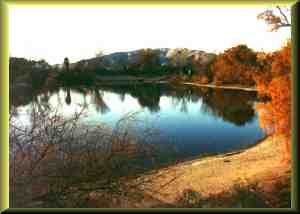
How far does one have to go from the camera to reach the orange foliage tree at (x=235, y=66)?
612 centimetres

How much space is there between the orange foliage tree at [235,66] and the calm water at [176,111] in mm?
457

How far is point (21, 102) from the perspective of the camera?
503cm

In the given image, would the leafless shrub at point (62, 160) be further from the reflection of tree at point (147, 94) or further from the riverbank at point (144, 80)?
the reflection of tree at point (147, 94)

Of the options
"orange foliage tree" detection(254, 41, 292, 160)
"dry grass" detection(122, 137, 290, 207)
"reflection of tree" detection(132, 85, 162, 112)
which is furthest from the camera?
"reflection of tree" detection(132, 85, 162, 112)

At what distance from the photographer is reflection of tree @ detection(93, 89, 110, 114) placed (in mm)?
6846

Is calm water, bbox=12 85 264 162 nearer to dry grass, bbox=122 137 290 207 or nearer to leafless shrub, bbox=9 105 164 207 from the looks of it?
leafless shrub, bbox=9 105 164 207

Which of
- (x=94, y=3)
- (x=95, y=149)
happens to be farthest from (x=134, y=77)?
(x=94, y=3)

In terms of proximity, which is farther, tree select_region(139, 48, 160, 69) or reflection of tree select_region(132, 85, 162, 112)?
reflection of tree select_region(132, 85, 162, 112)

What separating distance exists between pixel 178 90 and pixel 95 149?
2.98m

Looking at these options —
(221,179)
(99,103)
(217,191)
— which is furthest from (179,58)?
(221,179)

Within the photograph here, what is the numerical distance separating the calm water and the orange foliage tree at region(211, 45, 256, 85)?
1.50ft

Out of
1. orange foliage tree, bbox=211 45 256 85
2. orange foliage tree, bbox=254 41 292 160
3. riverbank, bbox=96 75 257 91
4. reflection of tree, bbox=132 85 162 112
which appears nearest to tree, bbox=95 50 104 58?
riverbank, bbox=96 75 257 91

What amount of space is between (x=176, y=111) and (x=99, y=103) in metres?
4.80

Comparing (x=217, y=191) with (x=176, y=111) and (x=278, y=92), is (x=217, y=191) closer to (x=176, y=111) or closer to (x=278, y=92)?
(x=278, y=92)
